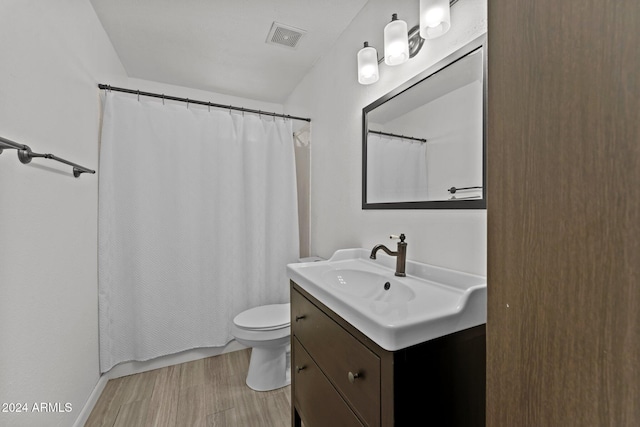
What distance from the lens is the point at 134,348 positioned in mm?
1952

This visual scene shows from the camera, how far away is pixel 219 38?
6.37 feet

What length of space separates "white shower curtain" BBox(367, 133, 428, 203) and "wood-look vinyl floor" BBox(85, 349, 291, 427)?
1372 mm

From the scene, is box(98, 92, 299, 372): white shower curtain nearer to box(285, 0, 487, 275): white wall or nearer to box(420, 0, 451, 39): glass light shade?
box(285, 0, 487, 275): white wall

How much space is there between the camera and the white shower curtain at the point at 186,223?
189 centimetres

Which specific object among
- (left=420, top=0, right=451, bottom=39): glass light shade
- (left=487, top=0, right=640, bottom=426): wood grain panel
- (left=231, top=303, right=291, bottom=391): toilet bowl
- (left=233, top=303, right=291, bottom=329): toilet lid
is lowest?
(left=231, top=303, right=291, bottom=391): toilet bowl

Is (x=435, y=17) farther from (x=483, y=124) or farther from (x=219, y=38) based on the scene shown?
(x=219, y=38)

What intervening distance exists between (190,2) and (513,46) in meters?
1.89

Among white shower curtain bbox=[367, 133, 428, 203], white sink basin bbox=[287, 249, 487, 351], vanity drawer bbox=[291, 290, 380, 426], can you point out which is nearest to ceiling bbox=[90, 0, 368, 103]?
white shower curtain bbox=[367, 133, 428, 203]

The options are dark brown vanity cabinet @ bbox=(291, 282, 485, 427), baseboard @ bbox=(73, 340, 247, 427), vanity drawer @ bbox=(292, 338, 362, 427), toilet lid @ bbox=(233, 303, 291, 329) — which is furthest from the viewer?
toilet lid @ bbox=(233, 303, 291, 329)

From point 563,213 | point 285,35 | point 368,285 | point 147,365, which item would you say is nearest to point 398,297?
point 368,285

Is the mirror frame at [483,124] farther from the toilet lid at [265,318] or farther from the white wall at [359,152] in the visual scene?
the toilet lid at [265,318]

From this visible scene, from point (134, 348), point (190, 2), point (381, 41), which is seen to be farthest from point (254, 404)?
point (190, 2)

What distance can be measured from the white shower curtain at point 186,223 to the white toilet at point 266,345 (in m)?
0.47

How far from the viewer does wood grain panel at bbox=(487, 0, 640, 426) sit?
0.95ft
